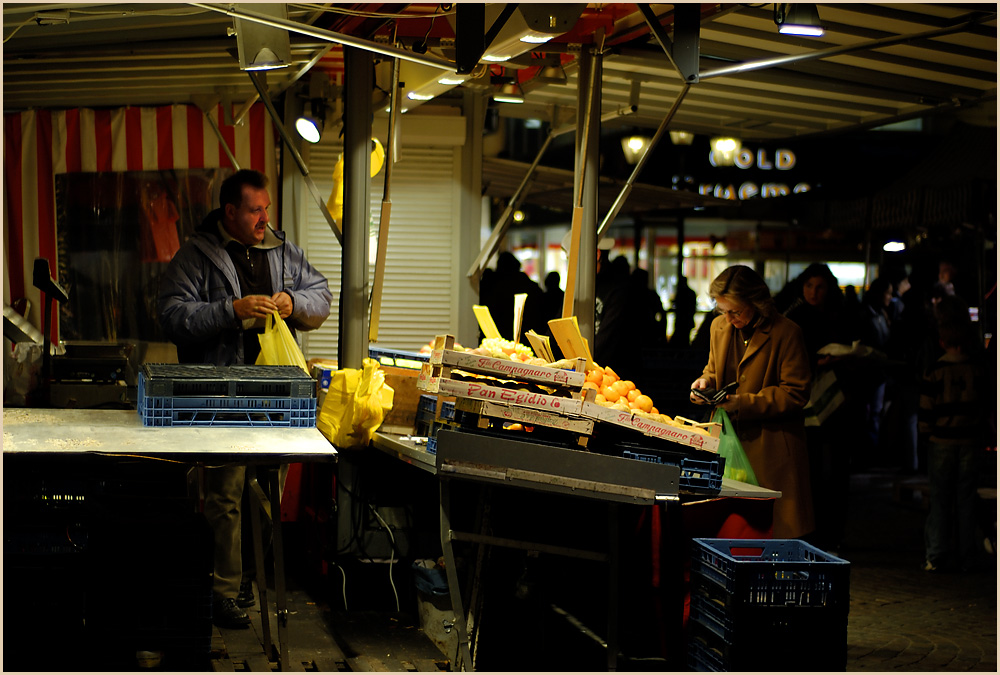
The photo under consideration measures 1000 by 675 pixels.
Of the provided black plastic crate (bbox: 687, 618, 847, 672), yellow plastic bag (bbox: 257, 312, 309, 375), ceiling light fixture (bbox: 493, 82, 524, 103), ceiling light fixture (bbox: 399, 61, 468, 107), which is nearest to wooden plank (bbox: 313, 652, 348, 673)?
yellow plastic bag (bbox: 257, 312, 309, 375)

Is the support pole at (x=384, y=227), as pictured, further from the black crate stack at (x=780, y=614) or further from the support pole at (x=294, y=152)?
the black crate stack at (x=780, y=614)

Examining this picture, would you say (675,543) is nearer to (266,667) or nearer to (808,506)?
(808,506)

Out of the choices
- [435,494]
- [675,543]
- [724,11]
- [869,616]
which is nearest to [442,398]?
[435,494]

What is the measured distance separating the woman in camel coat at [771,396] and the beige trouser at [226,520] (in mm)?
2816

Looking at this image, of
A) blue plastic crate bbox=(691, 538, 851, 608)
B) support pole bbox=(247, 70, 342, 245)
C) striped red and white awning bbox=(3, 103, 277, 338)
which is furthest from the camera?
striped red and white awning bbox=(3, 103, 277, 338)

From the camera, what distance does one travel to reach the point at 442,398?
588 centimetres

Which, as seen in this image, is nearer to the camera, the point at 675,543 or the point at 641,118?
the point at 675,543

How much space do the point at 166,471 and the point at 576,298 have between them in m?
3.48

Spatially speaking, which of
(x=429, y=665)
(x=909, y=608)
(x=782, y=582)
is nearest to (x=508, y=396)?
(x=782, y=582)

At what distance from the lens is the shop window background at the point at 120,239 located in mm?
9773

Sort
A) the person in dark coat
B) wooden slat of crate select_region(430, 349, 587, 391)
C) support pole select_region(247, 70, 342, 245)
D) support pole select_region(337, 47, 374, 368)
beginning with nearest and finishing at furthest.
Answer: wooden slat of crate select_region(430, 349, 587, 391) < support pole select_region(247, 70, 342, 245) < support pole select_region(337, 47, 374, 368) < the person in dark coat

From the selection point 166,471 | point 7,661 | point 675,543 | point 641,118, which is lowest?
point 7,661

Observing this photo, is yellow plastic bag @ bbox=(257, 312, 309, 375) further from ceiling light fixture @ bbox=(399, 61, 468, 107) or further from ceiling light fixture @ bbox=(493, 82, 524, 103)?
ceiling light fixture @ bbox=(493, 82, 524, 103)

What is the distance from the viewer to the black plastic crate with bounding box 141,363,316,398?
5.00 meters
